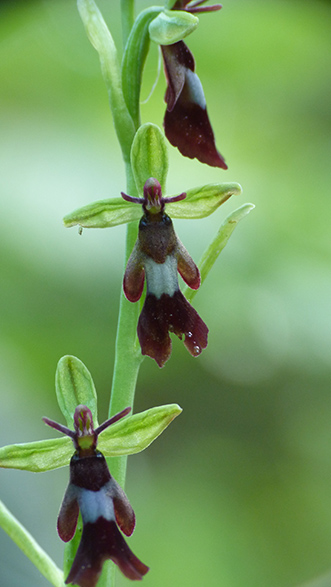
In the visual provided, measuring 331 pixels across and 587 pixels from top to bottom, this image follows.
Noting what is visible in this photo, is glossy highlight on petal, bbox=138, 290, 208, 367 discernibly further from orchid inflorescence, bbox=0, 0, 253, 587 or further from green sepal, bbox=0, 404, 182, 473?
green sepal, bbox=0, 404, 182, 473

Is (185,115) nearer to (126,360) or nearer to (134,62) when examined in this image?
(134,62)

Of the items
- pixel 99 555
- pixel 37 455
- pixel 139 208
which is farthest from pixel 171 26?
pixel 99 555

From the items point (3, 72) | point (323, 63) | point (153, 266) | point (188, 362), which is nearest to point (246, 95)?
point (323, 63)

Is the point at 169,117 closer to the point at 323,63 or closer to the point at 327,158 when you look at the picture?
the point at 327,158

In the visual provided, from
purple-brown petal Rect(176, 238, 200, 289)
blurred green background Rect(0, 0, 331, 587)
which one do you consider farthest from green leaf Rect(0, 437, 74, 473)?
blurred green background Rect(0, 0, 331, 587)

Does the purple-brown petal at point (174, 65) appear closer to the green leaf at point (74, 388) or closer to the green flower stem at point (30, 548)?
the green leaf at point (74, 388)
